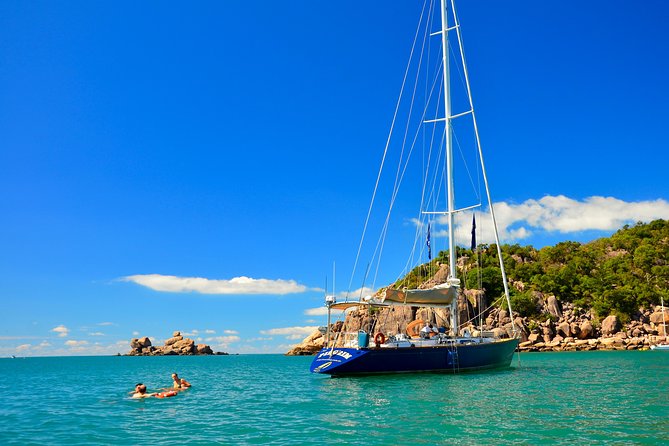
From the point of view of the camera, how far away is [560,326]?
85.6 meters

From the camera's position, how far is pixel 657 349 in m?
71.0

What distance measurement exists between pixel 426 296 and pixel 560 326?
198ft

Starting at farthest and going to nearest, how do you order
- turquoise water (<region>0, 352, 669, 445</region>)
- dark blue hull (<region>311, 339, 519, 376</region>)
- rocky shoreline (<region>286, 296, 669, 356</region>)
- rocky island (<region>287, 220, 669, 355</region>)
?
rocky island (<region>287, 220, 669, 355</region>)
rocky shoreline (<region>286, 296, 669, 356</region>)
dark blue hull (<region>311, 339, 519, 376</region>)
turquoise water (<region>0, 352, 669, 445</region>)

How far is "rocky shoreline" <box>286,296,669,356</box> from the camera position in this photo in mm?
76438

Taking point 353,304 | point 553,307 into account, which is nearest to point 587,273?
point 553,307

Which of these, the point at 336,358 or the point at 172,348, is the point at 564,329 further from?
the point at 172,348

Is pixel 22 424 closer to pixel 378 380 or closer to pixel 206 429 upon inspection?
pixel 206 429

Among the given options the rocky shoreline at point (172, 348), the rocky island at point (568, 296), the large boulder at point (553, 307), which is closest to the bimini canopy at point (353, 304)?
the rocky island at point (568, 296)

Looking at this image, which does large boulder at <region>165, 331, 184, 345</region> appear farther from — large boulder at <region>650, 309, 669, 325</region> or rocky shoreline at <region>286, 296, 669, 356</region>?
large boulder at <region>650, 309, 669, 325</region>

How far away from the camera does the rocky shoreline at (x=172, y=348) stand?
163350mm

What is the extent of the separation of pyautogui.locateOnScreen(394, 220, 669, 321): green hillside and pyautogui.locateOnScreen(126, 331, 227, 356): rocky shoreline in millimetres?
92028

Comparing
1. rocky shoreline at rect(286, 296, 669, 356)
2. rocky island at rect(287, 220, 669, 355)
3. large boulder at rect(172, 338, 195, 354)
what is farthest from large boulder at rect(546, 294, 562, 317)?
large boulder at rect(172, 338, 195, 354)

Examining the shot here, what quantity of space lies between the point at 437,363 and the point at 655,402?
503 inches

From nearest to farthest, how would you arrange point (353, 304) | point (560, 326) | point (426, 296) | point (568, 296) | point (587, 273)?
1. point (353, 304)
2. point (426, 296)
3. point (560, 326)
4. point (568, 296)
5. point (587, 273)
